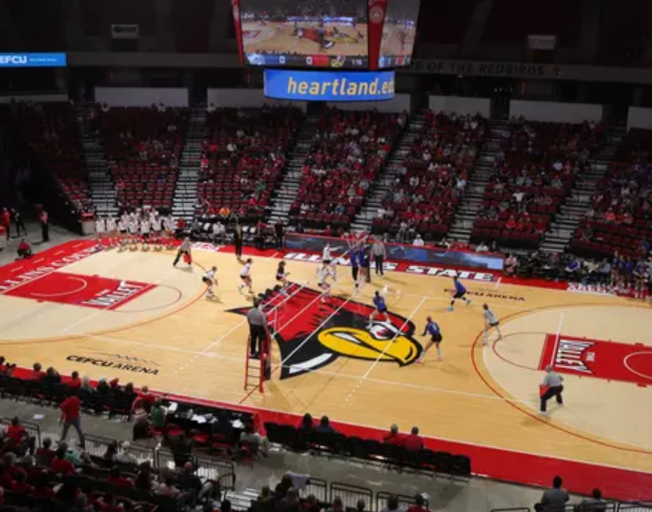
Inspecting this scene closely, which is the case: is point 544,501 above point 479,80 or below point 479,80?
below

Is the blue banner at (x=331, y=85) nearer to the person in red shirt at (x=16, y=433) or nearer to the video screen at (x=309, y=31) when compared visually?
the video screen at (x=309, y=31)

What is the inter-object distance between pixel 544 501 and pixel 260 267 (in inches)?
784

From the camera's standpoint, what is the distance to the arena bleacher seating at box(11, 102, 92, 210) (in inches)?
1602

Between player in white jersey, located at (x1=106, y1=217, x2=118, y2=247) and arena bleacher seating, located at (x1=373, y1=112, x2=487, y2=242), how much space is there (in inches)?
463

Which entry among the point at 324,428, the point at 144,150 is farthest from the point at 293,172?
the point at 324,428

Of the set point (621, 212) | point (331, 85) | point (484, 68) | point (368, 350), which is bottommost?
point (368, 350)

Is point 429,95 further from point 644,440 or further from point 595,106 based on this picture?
point 644,440

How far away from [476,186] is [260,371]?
20.3 meters

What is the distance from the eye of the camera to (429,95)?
45594 millimetres

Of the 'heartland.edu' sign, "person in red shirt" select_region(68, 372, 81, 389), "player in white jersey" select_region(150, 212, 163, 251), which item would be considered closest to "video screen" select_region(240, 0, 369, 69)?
"player in white jersey" select_region(150, 212, 163, 251)

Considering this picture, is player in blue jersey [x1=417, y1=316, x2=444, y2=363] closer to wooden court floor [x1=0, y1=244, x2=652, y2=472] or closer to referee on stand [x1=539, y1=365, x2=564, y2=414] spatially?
wooden court floor [x1=0, y1=244, x2=652, y2=472]

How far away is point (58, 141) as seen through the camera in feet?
141

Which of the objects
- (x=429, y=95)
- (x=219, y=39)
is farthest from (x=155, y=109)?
(x=429, y=95)

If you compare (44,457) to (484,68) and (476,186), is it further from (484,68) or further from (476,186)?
(484,68)
